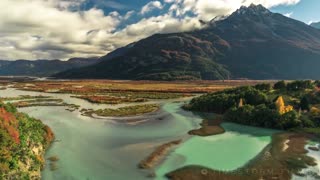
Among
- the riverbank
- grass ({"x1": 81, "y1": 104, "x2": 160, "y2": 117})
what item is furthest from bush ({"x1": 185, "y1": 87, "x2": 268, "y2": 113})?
the riverbank

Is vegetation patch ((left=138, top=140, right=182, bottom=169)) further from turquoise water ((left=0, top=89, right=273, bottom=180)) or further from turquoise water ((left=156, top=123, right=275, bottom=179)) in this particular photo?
turquoise water ((left=156, top=123, right=275, bottom=179))

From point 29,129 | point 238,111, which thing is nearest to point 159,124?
point 238,111

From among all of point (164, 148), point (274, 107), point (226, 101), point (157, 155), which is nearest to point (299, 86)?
point (226, 101)

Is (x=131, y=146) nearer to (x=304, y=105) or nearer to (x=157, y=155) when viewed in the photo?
(x=157, y=155)

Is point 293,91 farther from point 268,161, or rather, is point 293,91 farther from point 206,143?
point 268,161

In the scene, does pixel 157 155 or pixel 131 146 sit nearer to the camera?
pixel 157 155

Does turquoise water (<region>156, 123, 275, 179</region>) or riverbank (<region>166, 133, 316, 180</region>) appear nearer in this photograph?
riverbank (<region>166, 133, 316, 180</region>)

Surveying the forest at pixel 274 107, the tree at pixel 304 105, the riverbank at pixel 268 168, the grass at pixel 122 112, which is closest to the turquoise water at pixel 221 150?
the riverbank at pixel 268 168

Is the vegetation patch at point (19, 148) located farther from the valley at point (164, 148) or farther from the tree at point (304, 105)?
the tree at point (304, 105)
